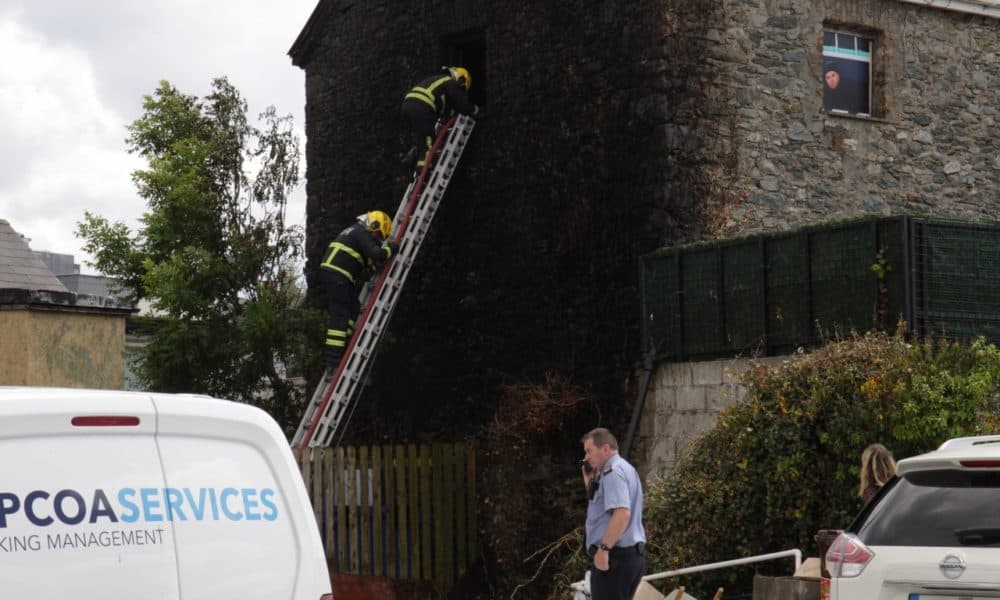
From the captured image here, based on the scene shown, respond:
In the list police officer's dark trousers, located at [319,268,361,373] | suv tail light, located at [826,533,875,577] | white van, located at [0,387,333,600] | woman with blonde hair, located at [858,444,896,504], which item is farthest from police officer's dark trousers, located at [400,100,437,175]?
white van, located at [0,387,333,600]

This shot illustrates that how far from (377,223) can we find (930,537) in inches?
504

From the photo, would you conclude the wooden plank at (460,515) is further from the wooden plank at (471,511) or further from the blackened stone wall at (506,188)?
the blackened stone wall at (506,188)

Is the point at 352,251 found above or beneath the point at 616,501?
above

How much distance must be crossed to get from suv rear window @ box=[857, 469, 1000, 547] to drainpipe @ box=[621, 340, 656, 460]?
8.86 m

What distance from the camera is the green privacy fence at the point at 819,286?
13320mm

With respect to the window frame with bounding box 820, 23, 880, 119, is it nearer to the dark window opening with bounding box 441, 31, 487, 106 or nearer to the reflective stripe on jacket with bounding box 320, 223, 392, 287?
the dark window opening with bounding box 441, 31, 487, 106

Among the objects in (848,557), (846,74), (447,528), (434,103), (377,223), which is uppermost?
(846,74)

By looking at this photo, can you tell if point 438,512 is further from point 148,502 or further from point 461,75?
point 148,502

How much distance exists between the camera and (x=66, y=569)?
4781mm

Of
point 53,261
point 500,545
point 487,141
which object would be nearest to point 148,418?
point 500,545

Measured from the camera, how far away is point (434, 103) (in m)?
19.2

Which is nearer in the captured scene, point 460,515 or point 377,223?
point 460,515

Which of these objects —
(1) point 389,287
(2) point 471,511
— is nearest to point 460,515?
(2) point 471,511

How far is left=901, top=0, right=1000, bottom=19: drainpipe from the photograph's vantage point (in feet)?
60.2
